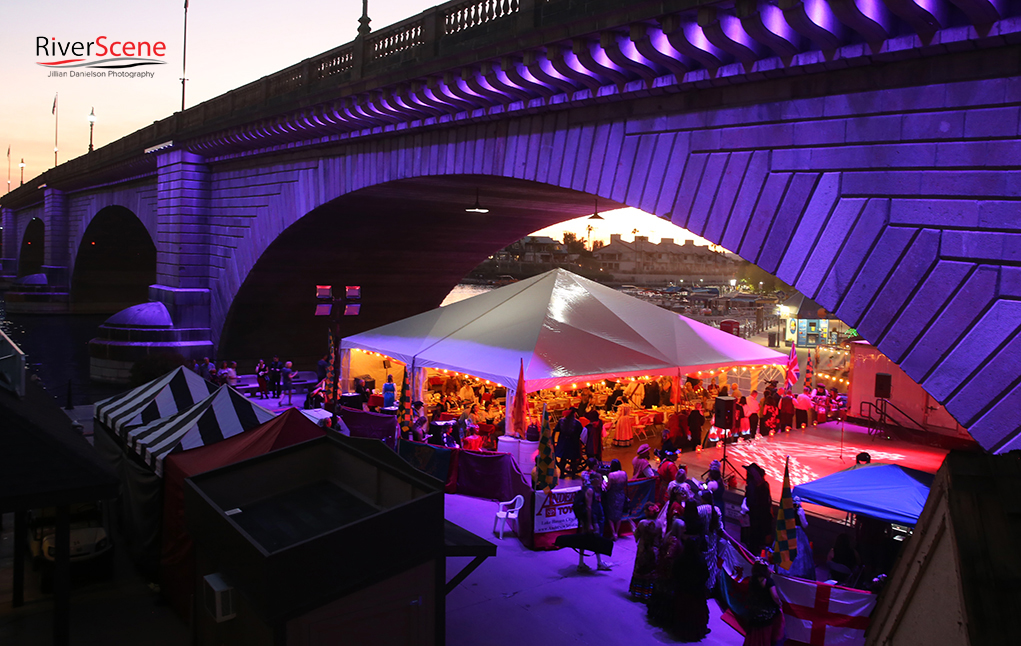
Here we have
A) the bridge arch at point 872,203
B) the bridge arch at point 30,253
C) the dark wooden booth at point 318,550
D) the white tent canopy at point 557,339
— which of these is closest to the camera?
the dark wooden booth at point 318,550

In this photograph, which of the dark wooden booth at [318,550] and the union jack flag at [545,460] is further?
the union jack flag at [545,460]

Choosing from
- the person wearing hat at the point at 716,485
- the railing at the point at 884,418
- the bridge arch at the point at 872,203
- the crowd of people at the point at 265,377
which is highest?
the bridge arch at the point at 872,203

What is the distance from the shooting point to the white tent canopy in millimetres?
16078

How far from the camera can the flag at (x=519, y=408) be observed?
49.3 ft

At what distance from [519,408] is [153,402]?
689cm

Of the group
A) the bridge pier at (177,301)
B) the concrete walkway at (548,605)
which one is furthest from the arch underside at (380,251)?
the concrete walkway at (548,605)

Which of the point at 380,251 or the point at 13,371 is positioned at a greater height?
the point at 380,251

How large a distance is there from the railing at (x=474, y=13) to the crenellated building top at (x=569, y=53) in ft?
0.09

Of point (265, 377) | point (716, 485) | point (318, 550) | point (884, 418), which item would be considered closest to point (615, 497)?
point (716, 485)

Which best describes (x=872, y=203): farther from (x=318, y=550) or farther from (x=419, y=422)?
(x=419, y=422)

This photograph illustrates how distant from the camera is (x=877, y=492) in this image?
9312mm

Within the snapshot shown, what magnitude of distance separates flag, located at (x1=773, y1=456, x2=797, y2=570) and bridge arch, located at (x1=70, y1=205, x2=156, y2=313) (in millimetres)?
50938

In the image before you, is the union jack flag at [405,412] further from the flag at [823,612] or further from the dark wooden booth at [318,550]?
the flag at [823,612]

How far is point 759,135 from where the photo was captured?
31.6ft
